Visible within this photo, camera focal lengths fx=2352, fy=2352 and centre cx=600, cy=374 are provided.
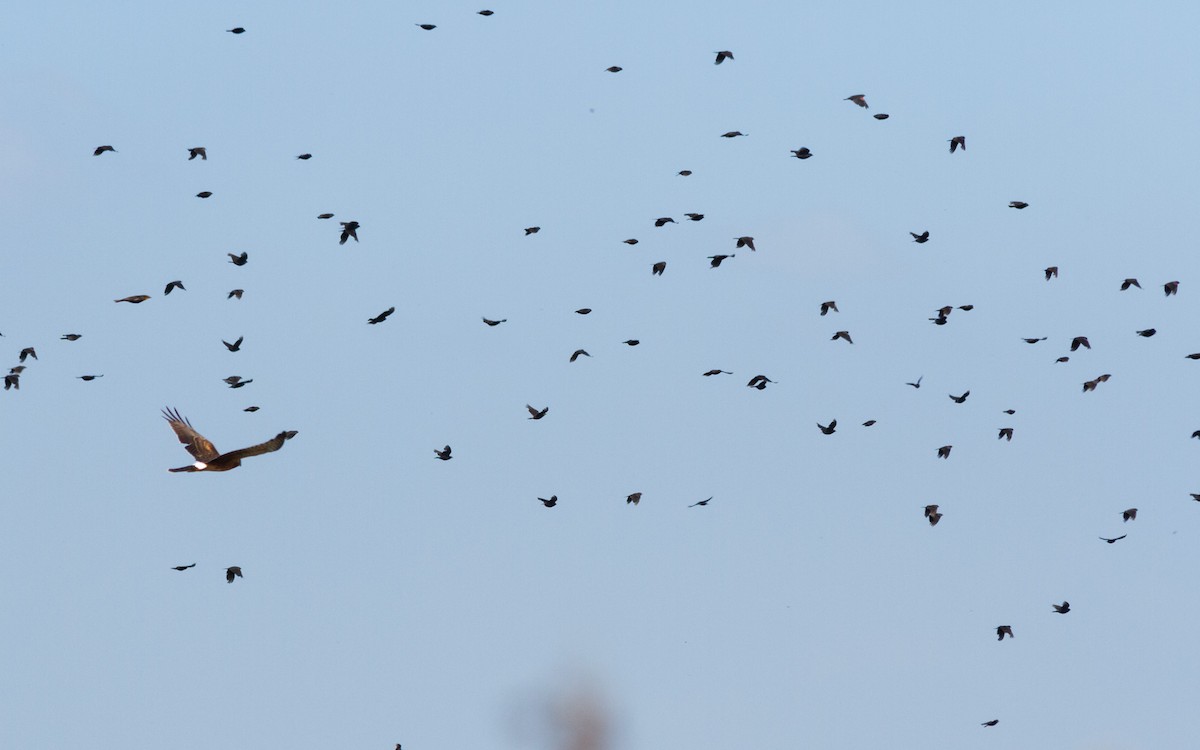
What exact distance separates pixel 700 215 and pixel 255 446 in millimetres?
22015

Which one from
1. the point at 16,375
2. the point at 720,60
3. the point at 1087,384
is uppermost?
the point at 720,60

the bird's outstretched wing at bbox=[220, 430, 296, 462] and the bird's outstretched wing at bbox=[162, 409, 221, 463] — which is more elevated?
the bird's outstretched wing at bbox=[220, 430, 296, 462]

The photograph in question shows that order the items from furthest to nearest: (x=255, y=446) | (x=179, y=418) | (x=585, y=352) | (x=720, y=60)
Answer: (x=585, y=352) < (x=720, y=60) < (x=179, y=418) < (x=255, y=446)

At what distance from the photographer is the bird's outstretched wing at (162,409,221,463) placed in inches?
1877

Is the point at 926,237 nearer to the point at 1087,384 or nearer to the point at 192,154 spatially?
the point at 1087,384

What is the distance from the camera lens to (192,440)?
49.1m

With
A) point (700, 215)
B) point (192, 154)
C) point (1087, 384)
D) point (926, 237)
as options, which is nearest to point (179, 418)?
point (192, 154)

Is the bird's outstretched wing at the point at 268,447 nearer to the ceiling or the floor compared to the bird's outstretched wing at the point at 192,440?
nearer to the ceiling

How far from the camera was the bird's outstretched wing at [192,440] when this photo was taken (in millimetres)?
47688

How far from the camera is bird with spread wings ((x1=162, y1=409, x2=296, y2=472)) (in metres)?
39.5

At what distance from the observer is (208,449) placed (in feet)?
157

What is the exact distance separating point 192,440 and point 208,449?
1.22m

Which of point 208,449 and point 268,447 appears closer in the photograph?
point 268,447

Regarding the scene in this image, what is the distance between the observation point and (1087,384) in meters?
60.2
